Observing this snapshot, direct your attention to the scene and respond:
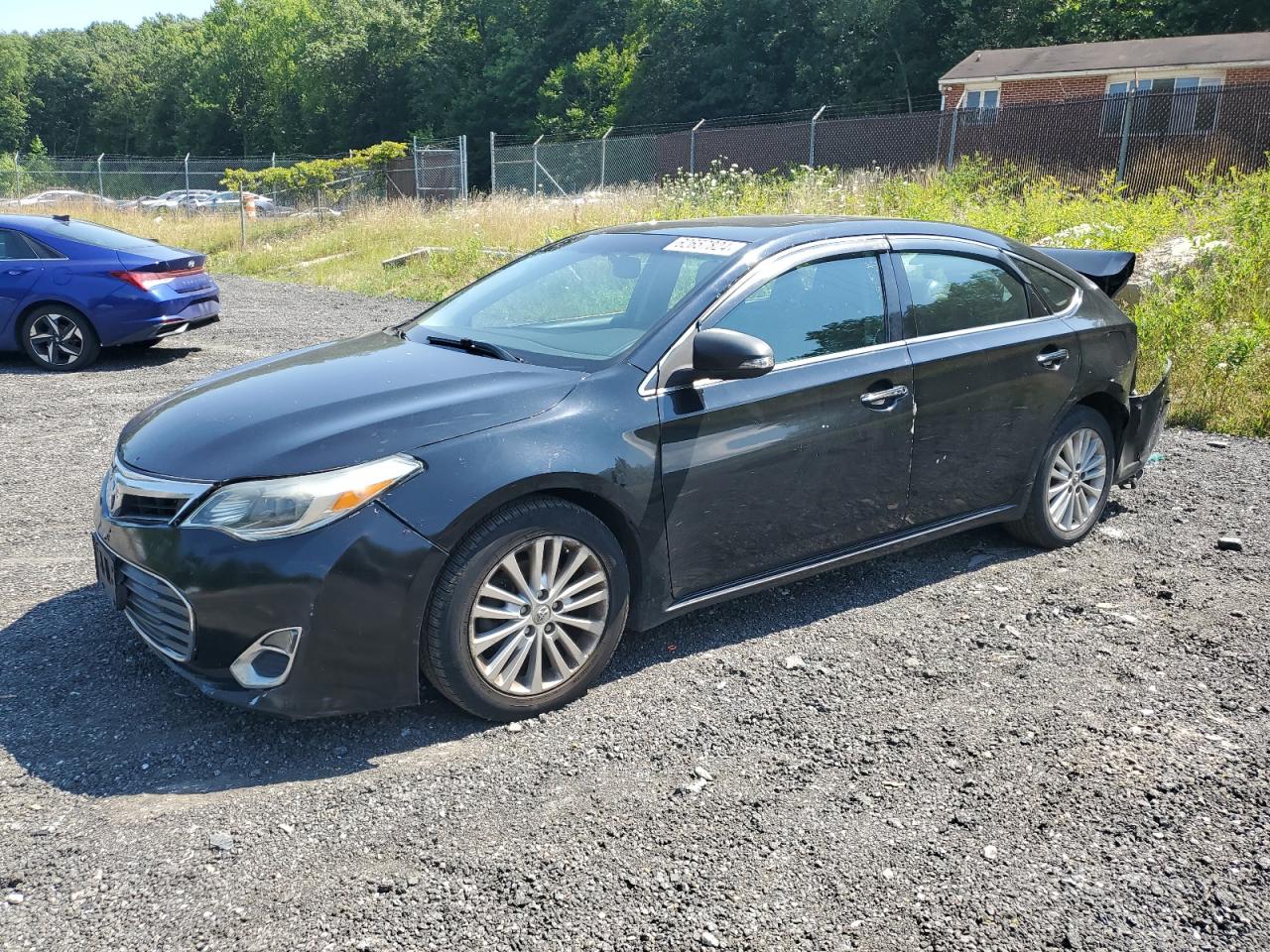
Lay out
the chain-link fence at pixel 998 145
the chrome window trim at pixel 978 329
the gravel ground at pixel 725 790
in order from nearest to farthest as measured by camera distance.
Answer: the gravel ground at pixel 725 790 < the chrome window trim at pixel 978 329 < the chain-link fence at pixel 998 145

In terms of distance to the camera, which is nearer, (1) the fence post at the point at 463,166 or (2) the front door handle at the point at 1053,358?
(2) the front door handle at the point at 1053,358

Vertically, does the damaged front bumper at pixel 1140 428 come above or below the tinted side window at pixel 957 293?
below

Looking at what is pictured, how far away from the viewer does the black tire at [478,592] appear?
3365mm

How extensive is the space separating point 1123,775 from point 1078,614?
4.34 ft

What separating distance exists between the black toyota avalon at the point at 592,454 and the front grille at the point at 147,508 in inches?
0.5

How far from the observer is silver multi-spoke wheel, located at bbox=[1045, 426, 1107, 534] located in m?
5.18

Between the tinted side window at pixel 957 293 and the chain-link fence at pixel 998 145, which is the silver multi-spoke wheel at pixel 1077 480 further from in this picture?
the chain-link fence at pixel 998 145

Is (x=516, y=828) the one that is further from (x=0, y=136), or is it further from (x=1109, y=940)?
(x=0, y=136)

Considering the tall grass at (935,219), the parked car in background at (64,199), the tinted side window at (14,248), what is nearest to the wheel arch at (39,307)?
the tinted side window at (14,248)

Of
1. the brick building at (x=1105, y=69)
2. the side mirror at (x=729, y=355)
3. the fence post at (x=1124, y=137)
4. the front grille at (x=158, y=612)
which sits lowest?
the front grille at (x=158, y=612)

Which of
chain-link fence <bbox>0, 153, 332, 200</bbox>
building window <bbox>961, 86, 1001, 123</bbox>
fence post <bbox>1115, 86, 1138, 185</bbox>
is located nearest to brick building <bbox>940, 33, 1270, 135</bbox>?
building window <bbox>961, 86, 1001, 123</bbox>

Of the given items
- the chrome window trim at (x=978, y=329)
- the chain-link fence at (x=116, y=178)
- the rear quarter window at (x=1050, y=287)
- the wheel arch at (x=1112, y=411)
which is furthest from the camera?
the chain-link fence at (x=116, y=178)

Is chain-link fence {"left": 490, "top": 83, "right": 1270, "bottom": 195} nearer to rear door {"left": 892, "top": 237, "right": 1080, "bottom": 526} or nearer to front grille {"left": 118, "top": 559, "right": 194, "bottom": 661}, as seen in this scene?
rear door {"left": 892, "top": 237, "right": 1080, "bottom": 526}

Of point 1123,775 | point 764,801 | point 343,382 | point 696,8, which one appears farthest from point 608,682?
point 696,8
